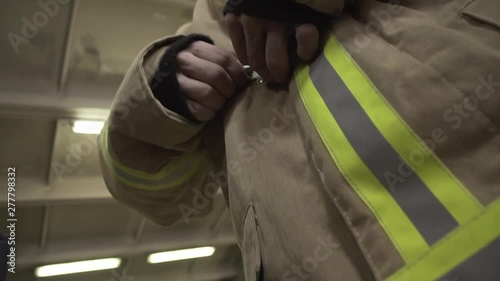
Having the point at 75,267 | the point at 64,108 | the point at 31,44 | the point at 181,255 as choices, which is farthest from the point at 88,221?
the point at 31,44

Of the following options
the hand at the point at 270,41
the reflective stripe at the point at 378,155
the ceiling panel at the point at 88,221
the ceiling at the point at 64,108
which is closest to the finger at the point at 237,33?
the hand at the point at 270,41

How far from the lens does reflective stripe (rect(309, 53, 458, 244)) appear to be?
0.86ft

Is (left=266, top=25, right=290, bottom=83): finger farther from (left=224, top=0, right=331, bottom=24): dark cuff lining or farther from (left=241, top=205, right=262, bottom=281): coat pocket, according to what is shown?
(left=241, top=205, right=262, bottom=281): coat pocket

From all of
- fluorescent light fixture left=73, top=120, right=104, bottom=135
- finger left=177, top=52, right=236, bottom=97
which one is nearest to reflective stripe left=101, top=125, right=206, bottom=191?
finger left=177, top=52, right=236, bottom=97

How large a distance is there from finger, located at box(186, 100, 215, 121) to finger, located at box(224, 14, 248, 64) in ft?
0.24

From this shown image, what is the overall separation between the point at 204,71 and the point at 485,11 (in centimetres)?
28

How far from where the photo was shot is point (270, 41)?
42cm

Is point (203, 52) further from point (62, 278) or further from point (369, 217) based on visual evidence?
point (62, 278)

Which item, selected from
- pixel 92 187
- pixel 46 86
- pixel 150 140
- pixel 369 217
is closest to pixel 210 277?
pixel 92 187

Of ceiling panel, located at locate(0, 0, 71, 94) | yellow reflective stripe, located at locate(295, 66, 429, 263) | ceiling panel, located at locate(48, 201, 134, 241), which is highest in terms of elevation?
ceiling panel, located at locate(0, 0, 71, 94)

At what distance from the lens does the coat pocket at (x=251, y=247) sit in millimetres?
401

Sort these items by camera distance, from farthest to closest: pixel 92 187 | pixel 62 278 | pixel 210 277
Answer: pixel 210 277 < pixel 62 278 < pixel 92 187

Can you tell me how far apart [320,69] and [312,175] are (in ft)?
0.31

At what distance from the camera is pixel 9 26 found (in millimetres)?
1510
